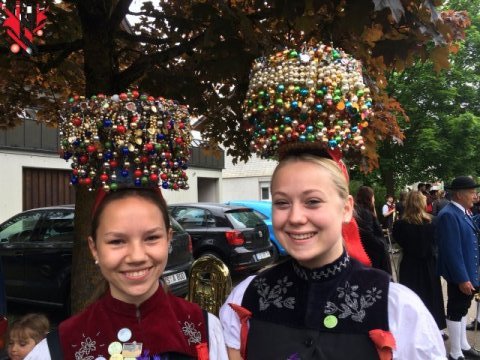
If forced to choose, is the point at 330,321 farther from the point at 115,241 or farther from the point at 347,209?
the point at 115,241

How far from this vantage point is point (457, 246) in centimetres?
523

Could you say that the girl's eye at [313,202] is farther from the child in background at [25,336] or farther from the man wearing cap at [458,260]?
the man wearing cap at [458,260]

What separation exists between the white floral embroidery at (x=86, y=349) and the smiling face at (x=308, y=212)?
30.8 inches

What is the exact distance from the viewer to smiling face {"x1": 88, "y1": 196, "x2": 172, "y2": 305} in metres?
1.78

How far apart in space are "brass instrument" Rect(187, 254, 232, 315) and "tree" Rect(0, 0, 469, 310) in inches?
43.9

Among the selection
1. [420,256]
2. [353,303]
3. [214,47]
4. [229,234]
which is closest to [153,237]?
[353,303]

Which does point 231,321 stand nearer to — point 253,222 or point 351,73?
point 351,73

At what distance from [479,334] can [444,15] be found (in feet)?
15.1

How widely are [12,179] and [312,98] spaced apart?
13408 mm

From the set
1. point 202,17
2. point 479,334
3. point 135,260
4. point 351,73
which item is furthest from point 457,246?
point 135,260

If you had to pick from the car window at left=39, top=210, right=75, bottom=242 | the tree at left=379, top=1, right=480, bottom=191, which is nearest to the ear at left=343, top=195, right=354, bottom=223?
the car window at left=39, top=210, right=75, bottom=242

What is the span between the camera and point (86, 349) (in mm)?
1771

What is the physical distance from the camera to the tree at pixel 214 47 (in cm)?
287

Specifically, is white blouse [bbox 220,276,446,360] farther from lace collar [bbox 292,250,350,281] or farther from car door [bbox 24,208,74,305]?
car door [bbox 24,208,74,305]
